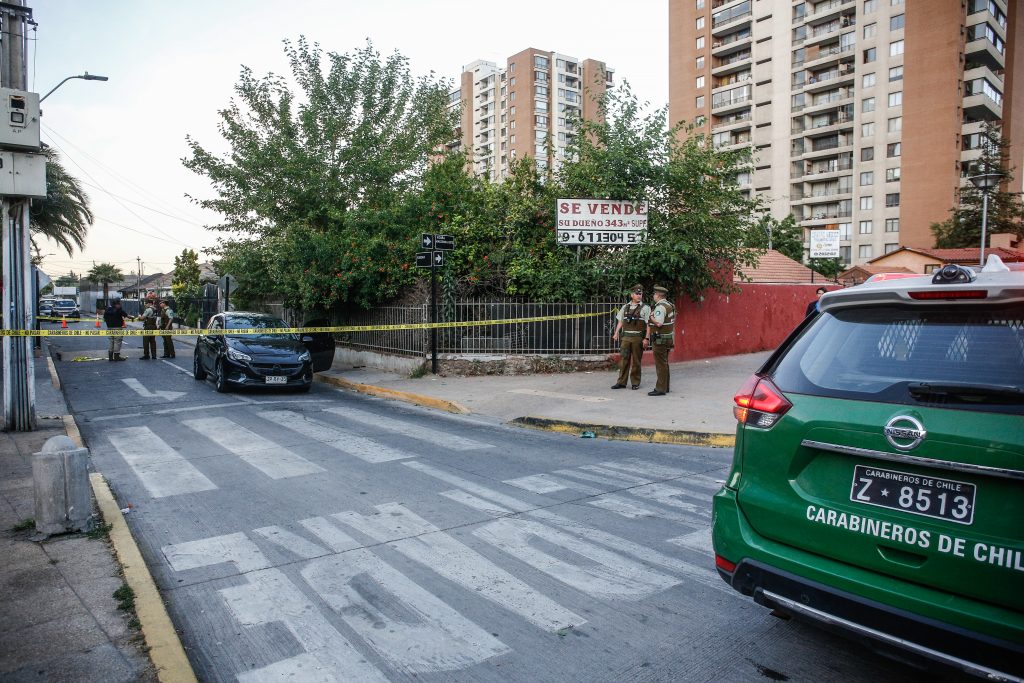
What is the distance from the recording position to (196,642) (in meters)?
3.44

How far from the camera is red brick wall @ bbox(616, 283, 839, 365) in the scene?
53.9 feet

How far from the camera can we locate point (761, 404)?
3027 mm

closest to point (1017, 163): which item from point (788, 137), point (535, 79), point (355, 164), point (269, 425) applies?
point (788, 137)

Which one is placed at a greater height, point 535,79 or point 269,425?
point 535,79

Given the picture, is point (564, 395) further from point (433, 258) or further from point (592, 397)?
point (433, 258)

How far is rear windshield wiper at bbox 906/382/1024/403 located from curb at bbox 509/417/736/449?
5.45 metres

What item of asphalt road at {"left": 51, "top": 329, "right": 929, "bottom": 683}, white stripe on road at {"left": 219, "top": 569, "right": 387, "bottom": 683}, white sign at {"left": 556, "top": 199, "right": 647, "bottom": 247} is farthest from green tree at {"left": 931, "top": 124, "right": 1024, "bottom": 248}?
white stripe on road at {"left": 219, "top": 569, "right": 387, "bottom": 683}

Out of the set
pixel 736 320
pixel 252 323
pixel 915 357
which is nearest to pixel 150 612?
pixel 915 357

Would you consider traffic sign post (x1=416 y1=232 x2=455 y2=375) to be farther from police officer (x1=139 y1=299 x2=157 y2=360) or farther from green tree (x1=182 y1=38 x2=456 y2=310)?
police officer (x1=139 y1=299 x2=157 y2=360)

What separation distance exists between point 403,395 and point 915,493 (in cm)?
1107

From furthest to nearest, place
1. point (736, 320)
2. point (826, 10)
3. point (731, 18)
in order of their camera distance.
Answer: point (731, 18), point (826, 10), point (736, 320)

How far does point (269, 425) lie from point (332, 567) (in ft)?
19.0

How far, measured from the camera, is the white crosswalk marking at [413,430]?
827 cm

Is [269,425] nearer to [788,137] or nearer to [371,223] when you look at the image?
[371,223]
